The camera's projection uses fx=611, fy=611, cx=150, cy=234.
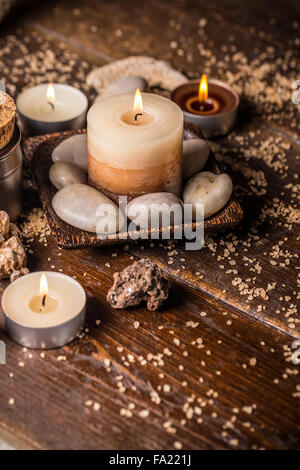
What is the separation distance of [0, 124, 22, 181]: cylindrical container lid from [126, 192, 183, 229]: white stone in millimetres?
171

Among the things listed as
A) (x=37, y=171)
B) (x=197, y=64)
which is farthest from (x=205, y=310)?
(x=197, y=64)

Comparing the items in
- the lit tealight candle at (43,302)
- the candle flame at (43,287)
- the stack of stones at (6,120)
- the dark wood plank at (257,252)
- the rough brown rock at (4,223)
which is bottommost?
the dark wood plank at (257,252)

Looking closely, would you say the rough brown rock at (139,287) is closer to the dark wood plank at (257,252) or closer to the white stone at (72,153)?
the dark wood plank at (257,252)

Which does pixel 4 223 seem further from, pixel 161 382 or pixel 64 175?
pixel 161 382

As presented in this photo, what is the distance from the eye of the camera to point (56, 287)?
76 cm

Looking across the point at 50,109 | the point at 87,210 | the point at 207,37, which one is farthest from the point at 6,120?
the point at 207,37

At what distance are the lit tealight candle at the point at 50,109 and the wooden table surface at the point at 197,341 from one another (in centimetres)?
10

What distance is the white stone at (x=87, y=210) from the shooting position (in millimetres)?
815

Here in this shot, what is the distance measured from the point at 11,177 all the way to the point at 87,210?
12cm

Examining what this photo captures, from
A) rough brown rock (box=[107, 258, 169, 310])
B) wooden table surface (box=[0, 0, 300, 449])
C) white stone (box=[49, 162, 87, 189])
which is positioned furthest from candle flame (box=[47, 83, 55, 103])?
rough brown rock (box=[107, 258, 169, 310])

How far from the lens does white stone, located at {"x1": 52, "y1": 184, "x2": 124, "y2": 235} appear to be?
0.82 m

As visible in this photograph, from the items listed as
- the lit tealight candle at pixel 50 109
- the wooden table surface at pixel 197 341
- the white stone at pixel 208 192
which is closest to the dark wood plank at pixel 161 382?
the wooden table surface at pixel 197 341

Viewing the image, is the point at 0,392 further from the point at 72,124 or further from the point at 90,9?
the point at 90,9

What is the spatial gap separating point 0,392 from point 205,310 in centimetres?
28
